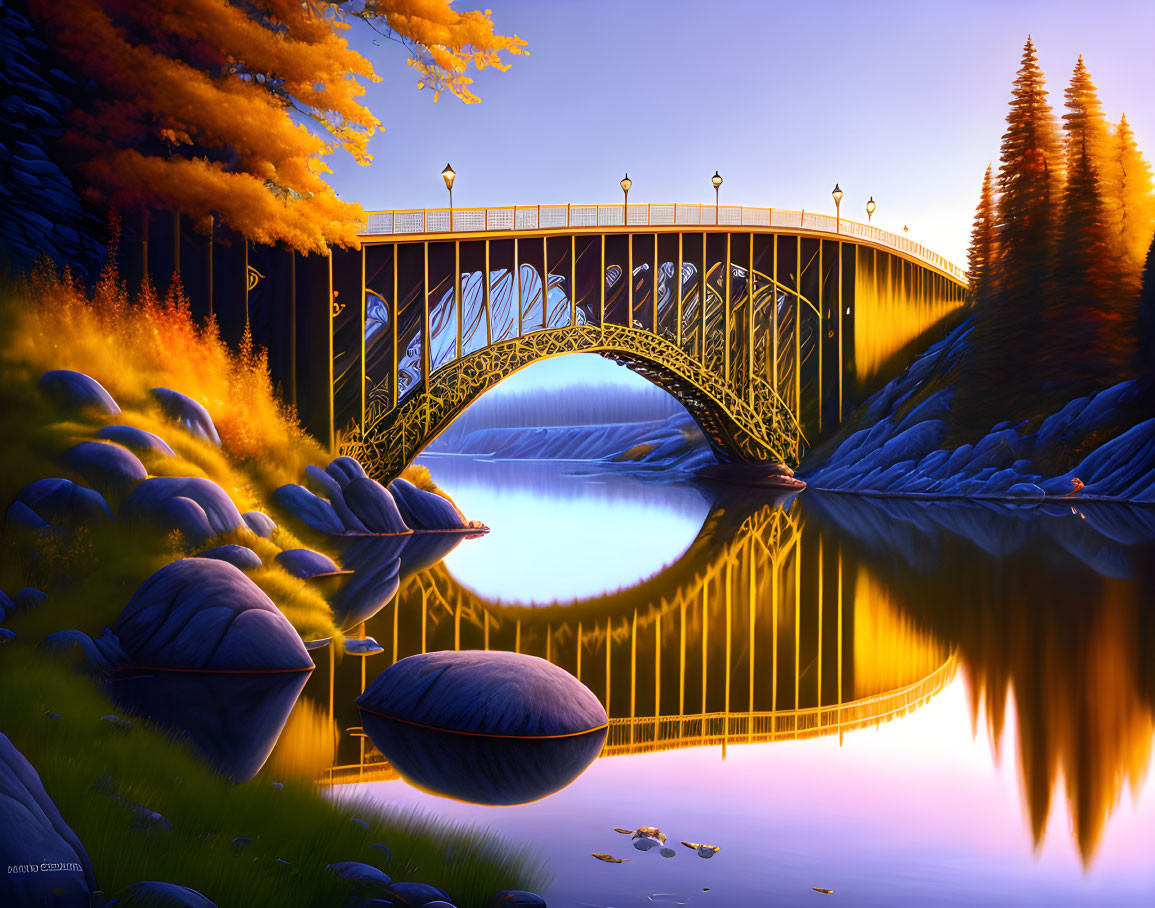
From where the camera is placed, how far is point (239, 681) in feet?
29.5

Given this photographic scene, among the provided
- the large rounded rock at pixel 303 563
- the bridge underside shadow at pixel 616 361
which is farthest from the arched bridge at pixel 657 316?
the large rounded rock at pixel 303 563

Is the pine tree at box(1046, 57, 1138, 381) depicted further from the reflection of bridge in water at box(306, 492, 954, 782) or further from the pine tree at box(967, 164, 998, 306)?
the reflection of bridge in water at box(306, 492, 954, 782)

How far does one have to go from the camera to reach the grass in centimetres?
414

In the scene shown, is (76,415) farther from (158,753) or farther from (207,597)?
(158,753)

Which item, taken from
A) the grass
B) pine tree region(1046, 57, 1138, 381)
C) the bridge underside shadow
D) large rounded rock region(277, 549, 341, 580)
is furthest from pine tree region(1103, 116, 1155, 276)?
A: the grass

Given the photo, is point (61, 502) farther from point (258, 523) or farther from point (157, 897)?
point (157, 897)

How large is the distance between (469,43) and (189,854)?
2093 centimetres

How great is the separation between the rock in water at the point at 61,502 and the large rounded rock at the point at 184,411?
14.1ft

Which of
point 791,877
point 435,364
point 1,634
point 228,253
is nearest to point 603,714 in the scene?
point 791,877

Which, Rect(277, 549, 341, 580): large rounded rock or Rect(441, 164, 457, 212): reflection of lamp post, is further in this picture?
Rect(441, 164, 457, 212): reflection of lamp post

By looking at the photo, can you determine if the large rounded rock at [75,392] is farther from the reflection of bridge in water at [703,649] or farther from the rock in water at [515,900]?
the rock in water at [515,900]

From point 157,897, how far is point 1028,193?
157 ft

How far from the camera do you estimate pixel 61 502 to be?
1122 centimetres

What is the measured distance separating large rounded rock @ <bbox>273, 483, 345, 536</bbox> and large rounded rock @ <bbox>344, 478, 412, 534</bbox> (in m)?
1.85
